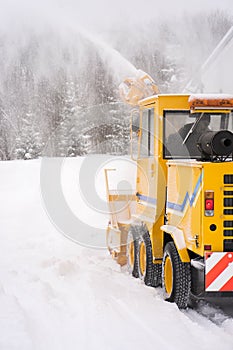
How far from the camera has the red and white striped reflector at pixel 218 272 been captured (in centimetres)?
513

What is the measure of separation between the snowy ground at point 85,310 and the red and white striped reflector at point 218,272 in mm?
419

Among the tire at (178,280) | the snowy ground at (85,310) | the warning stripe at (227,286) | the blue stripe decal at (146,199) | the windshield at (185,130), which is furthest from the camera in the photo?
the blue stripe decal at (146,199)

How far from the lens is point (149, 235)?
7133 mm

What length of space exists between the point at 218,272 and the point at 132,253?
3139mm

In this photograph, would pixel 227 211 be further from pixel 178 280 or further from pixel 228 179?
pixel 178 280

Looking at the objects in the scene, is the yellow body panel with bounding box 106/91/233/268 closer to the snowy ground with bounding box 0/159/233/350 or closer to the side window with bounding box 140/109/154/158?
the side window with bounding box 140/109/154/158

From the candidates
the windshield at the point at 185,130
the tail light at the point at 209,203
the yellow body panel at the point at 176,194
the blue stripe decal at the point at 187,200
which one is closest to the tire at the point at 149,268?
the yellow body panel at the point at 176,194

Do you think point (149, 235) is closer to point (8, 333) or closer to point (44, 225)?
point (8, 333)

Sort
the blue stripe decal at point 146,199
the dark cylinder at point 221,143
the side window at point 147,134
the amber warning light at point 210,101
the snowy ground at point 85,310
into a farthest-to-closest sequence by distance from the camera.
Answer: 1. the side window at point 147,134
2. the blue stripe decal at point 146,199
3. the amber warning light at point 210,101
4. the dark cylinder at point 221,143
5. the snowy ground at point 85,310

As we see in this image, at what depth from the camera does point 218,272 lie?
5.18 metres

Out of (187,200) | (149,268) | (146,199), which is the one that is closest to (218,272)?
(187,200)

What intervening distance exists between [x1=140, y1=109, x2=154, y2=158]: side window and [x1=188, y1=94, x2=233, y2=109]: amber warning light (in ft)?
2.42

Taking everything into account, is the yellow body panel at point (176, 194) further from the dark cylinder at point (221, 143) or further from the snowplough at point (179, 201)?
the dark cylinder at point (221, 143)

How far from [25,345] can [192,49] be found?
81.7ft
